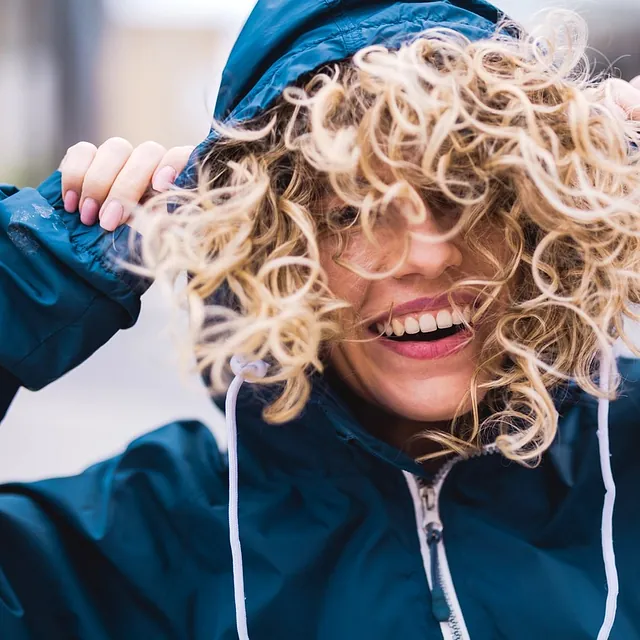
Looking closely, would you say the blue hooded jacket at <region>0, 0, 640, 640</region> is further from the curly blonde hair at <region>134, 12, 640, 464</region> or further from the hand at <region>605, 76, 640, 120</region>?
the hand at <region>605, 76, 640, 120</region>

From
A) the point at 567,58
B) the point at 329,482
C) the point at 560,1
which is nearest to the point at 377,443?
the point at 329,482

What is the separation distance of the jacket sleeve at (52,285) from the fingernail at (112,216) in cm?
1

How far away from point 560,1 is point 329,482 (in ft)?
3.09

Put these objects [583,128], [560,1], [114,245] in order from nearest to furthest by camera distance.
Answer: [583,128] → [114,245] → [560,1]

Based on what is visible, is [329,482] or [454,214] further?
[329,482]

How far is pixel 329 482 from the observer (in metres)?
1.39

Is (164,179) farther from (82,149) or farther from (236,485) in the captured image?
(236,485)

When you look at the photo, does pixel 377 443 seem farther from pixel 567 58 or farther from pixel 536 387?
pixel 567 58

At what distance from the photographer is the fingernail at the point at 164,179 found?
133 cm

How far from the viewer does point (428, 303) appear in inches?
51.1

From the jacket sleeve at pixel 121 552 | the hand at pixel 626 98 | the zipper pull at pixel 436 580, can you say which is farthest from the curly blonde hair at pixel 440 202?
the jacket sleeve at pixel 121 552

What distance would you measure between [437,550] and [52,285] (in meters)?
0.75

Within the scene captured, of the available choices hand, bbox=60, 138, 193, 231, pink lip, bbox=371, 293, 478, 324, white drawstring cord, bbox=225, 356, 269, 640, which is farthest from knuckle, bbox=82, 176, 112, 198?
pink lip, bbox=371, 293, 478, 324

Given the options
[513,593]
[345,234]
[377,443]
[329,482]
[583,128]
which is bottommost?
[513,593]
